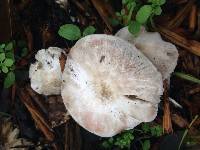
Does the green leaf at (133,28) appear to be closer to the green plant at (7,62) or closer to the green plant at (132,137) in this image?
the green plant at (132,137)

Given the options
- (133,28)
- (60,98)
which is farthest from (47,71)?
(133,28)

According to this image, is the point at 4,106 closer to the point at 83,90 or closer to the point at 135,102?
the point at 83,90

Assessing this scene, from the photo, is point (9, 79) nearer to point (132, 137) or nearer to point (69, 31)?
point (69, 31)

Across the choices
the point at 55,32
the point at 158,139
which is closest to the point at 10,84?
the point at 55,32

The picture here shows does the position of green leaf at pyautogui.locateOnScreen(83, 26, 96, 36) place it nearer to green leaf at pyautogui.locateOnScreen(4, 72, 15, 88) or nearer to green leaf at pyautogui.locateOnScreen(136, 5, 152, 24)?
green leaf at pyautogui.locateOnScreen(136, 5, 152, 24)

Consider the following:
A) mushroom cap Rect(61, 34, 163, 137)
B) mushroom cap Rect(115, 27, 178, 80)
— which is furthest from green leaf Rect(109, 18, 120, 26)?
mushroom cap Rect(61, 34, 163, 137)

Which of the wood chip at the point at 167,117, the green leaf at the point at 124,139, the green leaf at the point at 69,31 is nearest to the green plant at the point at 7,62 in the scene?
the green leaf at the point at 69,31
